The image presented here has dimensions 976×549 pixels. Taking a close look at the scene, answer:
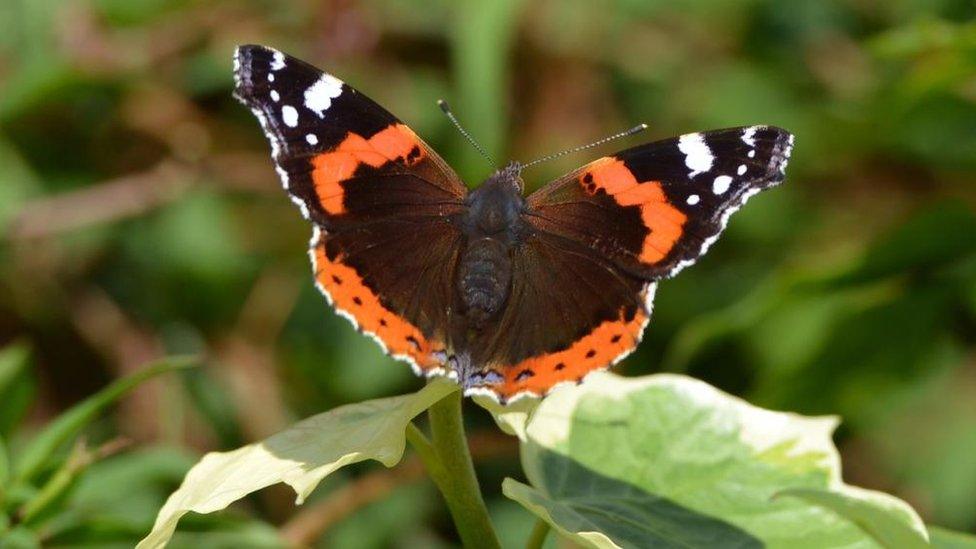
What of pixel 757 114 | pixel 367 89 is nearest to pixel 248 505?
pixel 367 89

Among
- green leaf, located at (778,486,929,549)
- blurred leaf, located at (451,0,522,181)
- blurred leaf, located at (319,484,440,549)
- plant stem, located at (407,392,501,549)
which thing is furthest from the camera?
blurred leaf, located at (319,484,440,549)

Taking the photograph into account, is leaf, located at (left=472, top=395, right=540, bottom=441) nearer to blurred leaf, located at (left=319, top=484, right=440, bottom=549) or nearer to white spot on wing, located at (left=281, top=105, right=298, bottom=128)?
white spot on wing, located at (left=281, top=105, right=298, bottom=128)

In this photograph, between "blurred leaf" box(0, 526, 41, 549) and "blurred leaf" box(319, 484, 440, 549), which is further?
"blurred leaf" box(319, 484, 440, 549)

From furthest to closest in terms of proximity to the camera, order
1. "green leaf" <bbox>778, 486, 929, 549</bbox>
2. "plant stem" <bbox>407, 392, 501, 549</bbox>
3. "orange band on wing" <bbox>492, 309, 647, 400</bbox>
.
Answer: "orange band on wing" <bbox>492, 309, 647, 400</bbox> < "plant stem" <bbox>407, 392, 501, 549</bbox> < "green leaf" <bbox>778, 486, 929, 549</bbox>

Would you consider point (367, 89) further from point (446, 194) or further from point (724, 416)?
point (724, 416)

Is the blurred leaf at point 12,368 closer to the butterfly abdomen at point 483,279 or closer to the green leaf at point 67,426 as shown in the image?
the green leaf at point 67,426

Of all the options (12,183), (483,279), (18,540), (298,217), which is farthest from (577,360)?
(12,183)

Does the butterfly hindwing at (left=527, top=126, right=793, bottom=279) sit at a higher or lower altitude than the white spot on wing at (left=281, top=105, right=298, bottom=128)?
lower

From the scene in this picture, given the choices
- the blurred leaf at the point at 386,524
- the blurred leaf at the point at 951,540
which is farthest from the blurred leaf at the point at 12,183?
the blurred leaf at the point at 951,540

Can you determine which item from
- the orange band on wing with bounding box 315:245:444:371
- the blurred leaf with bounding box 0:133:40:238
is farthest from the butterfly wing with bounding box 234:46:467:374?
the blurred leaf with bounding box 0:133:40:238
